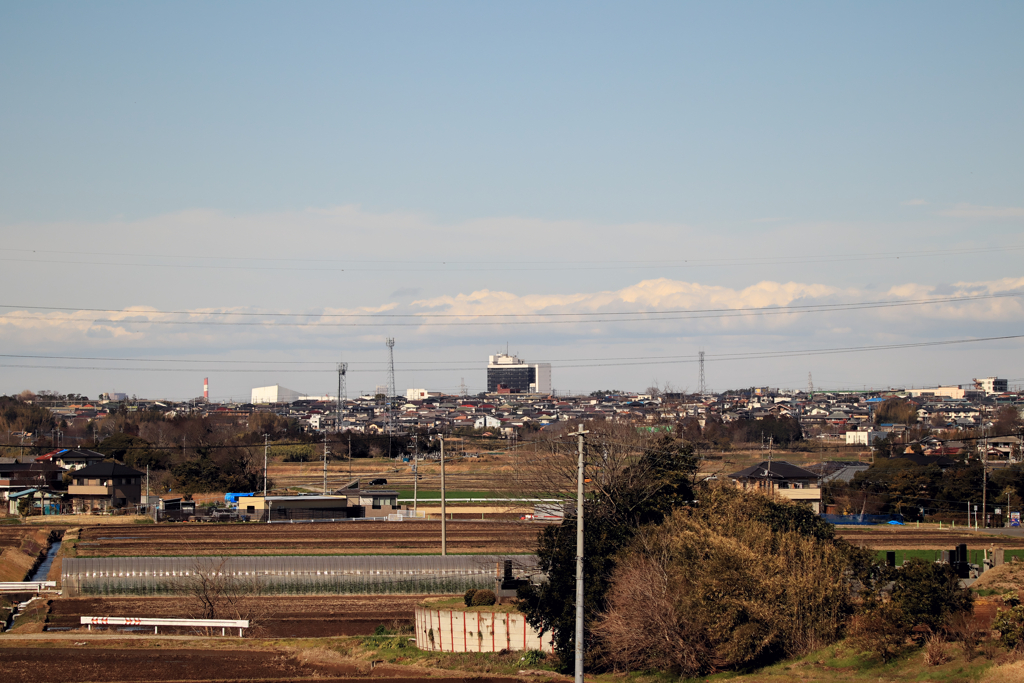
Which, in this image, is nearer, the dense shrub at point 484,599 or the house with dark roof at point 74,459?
the dense shrub at point 484,599

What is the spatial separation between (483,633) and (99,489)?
49.1 meters

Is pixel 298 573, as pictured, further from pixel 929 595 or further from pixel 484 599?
pixel 929 595

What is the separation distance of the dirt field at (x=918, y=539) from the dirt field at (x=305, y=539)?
54.4 feet

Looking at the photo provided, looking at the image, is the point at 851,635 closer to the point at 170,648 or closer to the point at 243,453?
the point at 170,648

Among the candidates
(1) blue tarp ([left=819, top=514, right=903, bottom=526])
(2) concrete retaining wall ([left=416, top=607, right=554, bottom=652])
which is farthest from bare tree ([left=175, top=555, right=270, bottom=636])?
(1) blue tarp ([left=819, top=514, right=903, bottom=526])

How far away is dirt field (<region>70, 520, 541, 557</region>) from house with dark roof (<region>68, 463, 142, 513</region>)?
1310 cm

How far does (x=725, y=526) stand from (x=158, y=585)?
71.8 feet

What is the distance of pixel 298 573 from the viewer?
3384 centimetres

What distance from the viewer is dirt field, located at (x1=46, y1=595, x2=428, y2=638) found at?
28.6 m

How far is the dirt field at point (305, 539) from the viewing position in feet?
136

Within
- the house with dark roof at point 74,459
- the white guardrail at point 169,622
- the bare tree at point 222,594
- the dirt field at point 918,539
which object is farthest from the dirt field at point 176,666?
the house with dark roof at point 74,459

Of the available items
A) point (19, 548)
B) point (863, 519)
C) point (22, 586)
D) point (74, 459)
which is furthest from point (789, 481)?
point (74, 459)

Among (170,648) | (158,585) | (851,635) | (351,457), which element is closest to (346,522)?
(158,585)

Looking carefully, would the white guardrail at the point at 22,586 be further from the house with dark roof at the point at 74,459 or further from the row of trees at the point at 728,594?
the house with dark roof at the point at 74,459
